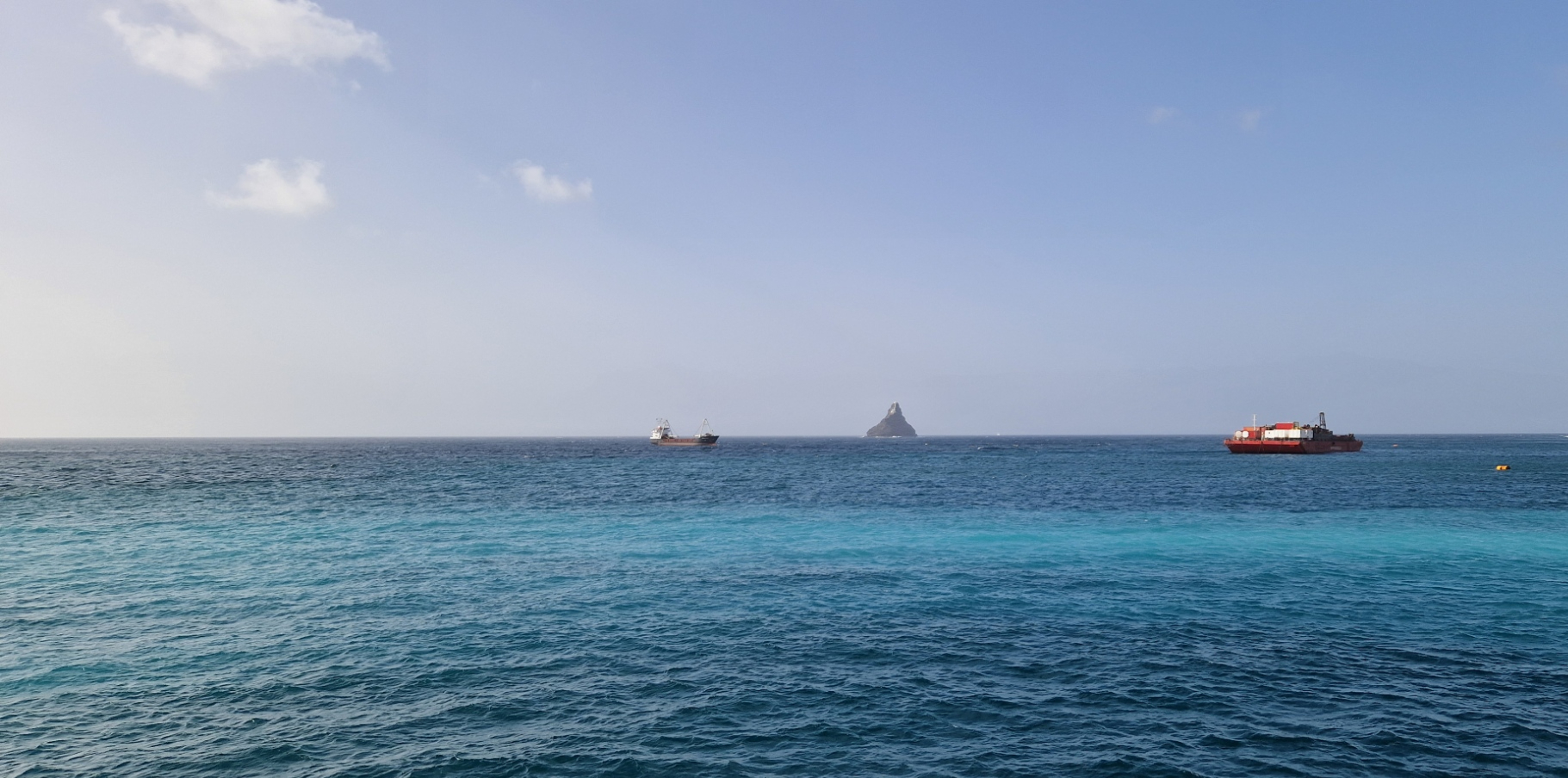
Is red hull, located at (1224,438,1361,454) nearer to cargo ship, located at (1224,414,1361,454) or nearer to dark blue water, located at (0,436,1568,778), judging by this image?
cargo ship, located at (1224,414,1361,454)

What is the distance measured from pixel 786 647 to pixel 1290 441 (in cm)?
16348

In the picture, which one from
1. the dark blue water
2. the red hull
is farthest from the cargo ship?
the dark blue water

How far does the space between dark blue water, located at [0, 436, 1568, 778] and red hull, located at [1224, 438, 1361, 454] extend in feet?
362

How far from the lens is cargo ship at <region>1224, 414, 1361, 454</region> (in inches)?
6043

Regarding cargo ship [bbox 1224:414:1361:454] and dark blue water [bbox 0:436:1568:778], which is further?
cargo ship [bbox 1224:414:1361:454]

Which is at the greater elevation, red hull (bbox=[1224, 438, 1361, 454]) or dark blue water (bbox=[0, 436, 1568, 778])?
red hull (bbox=[1224, 438, 1361, 454])

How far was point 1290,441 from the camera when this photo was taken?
154 m

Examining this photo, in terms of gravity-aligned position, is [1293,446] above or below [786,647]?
above

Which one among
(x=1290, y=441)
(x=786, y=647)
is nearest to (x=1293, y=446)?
(x=1290, y=441)

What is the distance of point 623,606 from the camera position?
2905cm

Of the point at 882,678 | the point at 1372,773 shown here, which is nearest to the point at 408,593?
the point at 882,678

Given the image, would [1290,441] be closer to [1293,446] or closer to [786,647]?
[1293,446]

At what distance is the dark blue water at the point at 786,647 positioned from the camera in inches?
639

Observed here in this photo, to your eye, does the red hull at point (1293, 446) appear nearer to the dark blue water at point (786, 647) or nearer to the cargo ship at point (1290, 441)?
the cargo ship at point (1290, 441)
